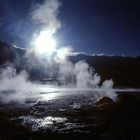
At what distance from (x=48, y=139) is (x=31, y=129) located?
2.28 metres

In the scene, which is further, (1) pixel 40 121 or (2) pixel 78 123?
(1) pixel 40 121

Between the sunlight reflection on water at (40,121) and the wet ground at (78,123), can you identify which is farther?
the sunlight reflection on water at (40,121)

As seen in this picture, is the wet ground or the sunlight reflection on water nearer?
the wet ground

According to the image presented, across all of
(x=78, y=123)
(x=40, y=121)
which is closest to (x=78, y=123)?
(x=78, y=123)

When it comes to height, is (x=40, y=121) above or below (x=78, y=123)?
above

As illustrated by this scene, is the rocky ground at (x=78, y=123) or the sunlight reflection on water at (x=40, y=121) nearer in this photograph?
the rocky ground at (x=78, y=123)

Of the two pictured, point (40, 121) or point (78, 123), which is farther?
point (40, 121)

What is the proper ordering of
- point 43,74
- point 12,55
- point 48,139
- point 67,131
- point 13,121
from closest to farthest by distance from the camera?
point 48,139 → point 67,131 → point 13,121 → point 43,74 → point 12,55

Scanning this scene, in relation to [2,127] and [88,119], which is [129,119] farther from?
[2,127]

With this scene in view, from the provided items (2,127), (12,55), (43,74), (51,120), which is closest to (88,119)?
(51,120)

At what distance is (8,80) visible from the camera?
Answer: 7194cm

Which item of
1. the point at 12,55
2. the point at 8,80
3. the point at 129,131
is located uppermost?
the point at 12,55

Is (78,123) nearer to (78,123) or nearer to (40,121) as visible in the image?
(78,123)

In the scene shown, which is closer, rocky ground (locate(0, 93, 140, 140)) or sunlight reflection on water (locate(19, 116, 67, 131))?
rocky ground (locate(0, 93, 140, 140))
